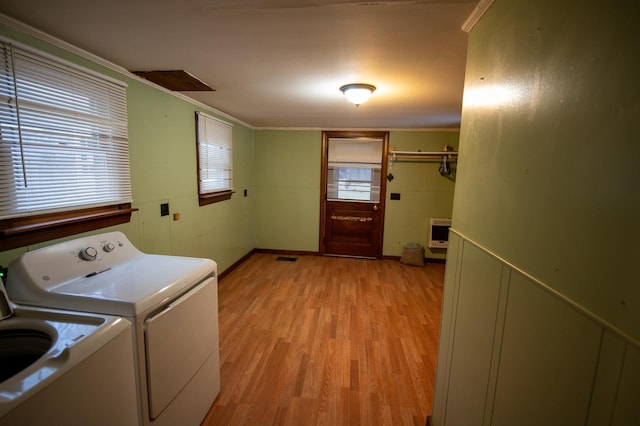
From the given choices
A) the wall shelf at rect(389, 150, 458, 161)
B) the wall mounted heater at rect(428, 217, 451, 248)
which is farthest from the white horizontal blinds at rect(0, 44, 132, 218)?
the wall mounted heater at rect(428, 217, 451, 248)

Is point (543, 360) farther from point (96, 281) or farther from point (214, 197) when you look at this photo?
point (214, 197)

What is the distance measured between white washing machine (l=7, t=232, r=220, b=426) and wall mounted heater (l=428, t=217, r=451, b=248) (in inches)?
148

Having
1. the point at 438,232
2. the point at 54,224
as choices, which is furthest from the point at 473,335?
the point at 438,232

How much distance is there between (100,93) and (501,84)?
2.30 m

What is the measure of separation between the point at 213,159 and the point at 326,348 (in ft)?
8.27

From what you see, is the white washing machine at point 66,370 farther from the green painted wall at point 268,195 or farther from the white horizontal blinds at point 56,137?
the green painted wall at point 268,195

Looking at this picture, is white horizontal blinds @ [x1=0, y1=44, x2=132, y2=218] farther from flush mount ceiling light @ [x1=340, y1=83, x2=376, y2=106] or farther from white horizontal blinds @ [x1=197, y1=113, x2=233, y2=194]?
flush mount ceiling light @ [x1=340, y1=83, x2=376, y2=106]

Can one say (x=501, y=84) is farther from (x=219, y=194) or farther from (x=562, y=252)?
(x=219, y=194)

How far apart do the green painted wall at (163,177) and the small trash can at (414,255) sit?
284cm

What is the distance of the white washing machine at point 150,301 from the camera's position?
1230mm

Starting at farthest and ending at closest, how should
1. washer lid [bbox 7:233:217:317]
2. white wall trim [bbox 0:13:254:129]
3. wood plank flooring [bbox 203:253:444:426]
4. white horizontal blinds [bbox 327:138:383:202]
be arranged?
white horizontal blinds [bbox 327:138:383:202] → wood plank flooring [bbox 203:253:444:426] → white wall trim [bbox 0:13:254:129] → washer lid [bbox 7:233:217:317]

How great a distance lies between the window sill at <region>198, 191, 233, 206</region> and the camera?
3260mm

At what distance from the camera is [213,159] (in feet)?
11.5

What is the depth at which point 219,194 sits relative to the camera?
3643 mm
